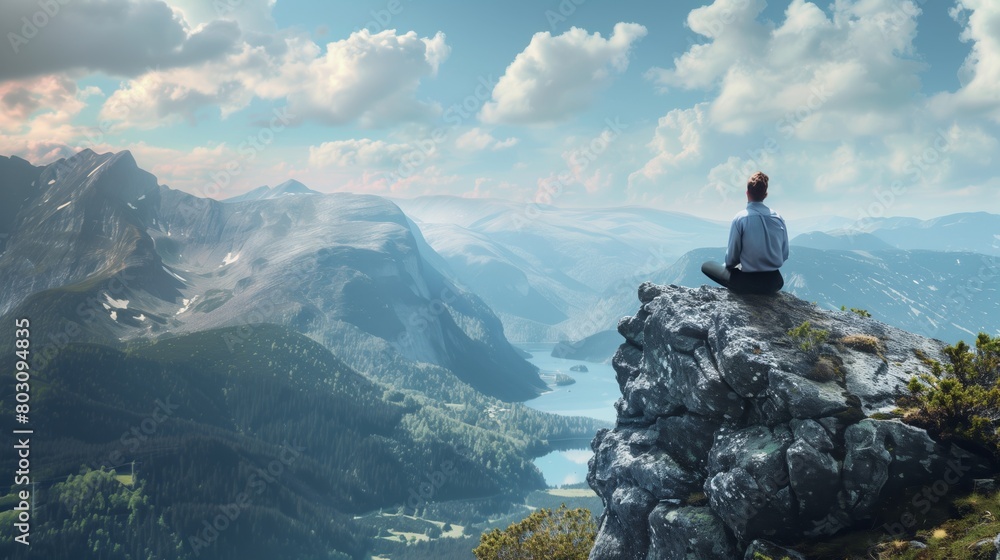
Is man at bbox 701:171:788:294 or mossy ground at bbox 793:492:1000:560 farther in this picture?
man at bbox 701:171:788:294

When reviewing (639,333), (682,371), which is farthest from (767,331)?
(639,333)

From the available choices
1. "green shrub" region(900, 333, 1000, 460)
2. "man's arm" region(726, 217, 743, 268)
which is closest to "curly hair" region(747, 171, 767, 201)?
"man's arm" region(726, 217, 743, 268)

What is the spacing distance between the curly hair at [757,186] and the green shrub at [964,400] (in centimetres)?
988

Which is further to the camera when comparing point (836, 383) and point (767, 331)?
point (767, 331)

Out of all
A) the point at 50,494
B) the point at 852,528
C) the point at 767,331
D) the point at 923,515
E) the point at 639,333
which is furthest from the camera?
the point at 50,494

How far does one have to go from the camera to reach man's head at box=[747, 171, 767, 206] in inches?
977

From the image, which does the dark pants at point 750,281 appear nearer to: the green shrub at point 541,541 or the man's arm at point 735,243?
the man's arm at point 735,243

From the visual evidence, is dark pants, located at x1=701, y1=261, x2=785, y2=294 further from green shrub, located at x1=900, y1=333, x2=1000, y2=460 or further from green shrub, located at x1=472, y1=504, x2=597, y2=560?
green shrub, located at x1=472, y1=504, x2=597, y2=560

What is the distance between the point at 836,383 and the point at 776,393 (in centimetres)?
263

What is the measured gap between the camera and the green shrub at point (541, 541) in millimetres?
39531

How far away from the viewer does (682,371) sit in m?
30.8

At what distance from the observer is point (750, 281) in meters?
28.2

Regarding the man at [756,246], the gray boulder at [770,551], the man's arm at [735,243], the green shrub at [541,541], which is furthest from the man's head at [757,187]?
the green shrub at [541,541]

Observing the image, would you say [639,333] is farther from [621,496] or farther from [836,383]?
[836,383]
